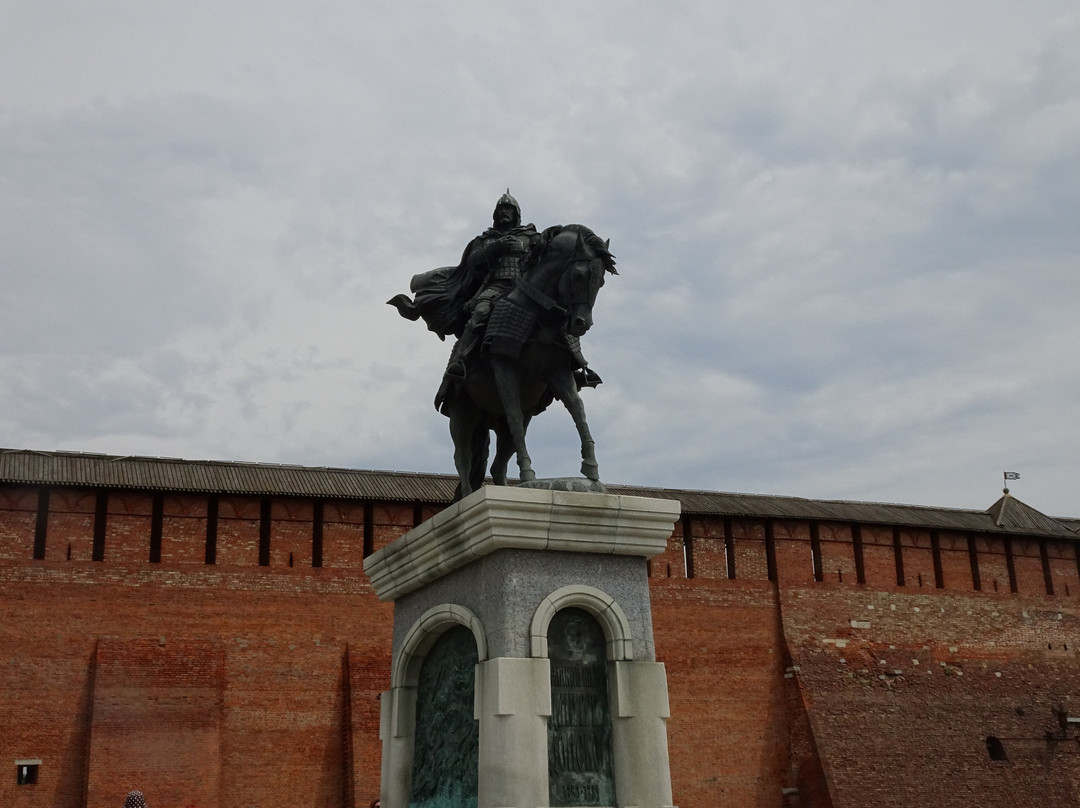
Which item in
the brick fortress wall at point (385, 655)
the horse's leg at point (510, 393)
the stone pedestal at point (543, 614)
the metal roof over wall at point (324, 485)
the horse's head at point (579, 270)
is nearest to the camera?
the stone pedestal at point (543, 614)

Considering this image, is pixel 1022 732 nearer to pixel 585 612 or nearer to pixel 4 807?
pixel 4 807

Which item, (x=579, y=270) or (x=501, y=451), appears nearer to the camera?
(x=579, y=270)

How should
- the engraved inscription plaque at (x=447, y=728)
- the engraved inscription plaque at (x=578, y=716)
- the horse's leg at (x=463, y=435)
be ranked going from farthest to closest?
the horse's leg at (x=463, y=435), the engraved inscription plaque at (x=447, y=728), the engraved inscription plaque at (x=578, y=716)

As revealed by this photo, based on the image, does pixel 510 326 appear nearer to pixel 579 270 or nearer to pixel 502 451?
pixel 579 270

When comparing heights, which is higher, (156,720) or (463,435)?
(463,435)

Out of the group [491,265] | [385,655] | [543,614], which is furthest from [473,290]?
[385,655]

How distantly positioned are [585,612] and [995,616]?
658 inches

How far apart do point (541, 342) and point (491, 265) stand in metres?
0.64

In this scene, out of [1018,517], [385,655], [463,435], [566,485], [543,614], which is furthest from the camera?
[1018,517]

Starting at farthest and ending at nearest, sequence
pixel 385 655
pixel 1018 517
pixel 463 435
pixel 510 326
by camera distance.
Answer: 1. pixel 1018 517
2. pixel 385 655
3. pixel 463 435
4. pixel 510 326

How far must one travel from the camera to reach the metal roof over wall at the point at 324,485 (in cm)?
1505

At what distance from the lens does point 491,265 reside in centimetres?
534

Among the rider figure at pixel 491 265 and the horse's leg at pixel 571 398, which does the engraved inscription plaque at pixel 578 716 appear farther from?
the rider figure at pixel 491 265

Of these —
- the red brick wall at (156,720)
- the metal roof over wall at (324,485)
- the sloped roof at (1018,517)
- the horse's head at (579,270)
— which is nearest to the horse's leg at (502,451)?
the horse's head at (579,270)
